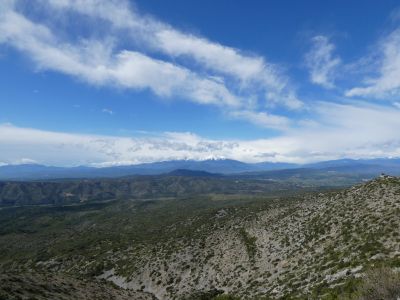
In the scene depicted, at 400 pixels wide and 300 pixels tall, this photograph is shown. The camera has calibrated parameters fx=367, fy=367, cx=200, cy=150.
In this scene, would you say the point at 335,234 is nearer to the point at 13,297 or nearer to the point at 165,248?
the point at 165,248

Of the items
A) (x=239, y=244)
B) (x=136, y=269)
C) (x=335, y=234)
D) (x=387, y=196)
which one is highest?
(x=387, y=196)

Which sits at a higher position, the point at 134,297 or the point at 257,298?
the point at 257,298

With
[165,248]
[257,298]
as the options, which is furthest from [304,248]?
[165,248]

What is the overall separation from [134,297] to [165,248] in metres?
21.1

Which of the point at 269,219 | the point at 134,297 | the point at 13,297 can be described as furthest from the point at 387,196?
the point at 13,297

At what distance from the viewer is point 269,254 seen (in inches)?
2124

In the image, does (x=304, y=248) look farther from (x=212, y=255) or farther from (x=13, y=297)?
(x=13, y=297)

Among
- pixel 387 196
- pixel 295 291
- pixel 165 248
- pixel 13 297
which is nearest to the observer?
pixel 13 297

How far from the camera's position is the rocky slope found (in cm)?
3844

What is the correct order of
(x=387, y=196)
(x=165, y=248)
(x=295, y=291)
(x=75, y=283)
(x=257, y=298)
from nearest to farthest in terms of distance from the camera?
(x=295, y=291) < (x=257, y=298) < (x=75, y=283) < (x=387, y=196) < (x=165, y=248)

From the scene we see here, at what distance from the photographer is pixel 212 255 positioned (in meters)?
62.2

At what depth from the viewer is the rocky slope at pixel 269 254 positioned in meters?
38.4

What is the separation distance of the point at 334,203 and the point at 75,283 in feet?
144

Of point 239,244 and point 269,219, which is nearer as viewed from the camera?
point 239,244
